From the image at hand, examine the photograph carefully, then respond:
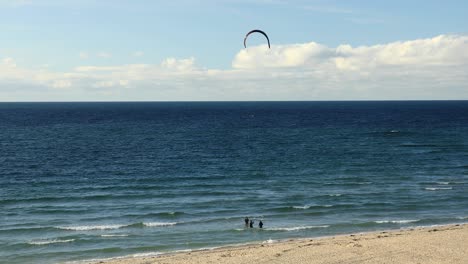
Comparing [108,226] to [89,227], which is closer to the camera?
[89,227]

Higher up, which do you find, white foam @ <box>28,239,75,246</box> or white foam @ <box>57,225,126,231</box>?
white foam @ <box>57,225,126,231</box>

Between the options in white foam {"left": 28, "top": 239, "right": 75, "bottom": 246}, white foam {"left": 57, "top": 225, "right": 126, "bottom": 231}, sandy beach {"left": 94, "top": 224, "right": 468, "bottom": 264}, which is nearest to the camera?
sandy beach {"left": 94, "top": 224, "right": 468, "bottom": 264}

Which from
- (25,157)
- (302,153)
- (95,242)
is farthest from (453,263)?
(25,157)

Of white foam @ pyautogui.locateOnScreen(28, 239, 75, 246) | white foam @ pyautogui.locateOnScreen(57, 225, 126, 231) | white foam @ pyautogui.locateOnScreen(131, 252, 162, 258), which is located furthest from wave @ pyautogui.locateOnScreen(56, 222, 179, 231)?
white foam @ pyautogui.locateOnScreen(131, 252, 162, 258)

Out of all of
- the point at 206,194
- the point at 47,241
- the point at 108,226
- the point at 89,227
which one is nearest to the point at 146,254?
the point at 108,226

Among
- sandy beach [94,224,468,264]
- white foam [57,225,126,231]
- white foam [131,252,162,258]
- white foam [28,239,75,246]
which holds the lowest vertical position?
white foam [131,252,162,258]

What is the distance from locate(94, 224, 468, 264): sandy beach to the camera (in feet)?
101

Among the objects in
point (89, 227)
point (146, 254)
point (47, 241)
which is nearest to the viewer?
point (146, 254)

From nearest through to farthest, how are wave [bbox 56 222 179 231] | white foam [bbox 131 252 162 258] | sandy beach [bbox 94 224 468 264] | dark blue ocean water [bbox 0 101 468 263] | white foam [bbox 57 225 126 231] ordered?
sandy beach [bbox 94 224 468 264]
white foam [bbox 131 252 162 258]
dark blue ocean water [bbox 0 101 468 263]
white foam [bbox 57 225 126 231]
wave [bbox 56 222 179 231]

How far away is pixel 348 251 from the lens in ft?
106

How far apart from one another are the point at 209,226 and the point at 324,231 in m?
8.64

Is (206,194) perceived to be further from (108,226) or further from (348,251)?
(348,251)

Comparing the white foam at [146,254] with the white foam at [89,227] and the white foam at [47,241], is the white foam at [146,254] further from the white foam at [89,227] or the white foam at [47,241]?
the white foam at [89,227]

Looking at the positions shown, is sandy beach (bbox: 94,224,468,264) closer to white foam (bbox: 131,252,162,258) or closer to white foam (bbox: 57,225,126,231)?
white foam (bbox: 131,252,162,258)
